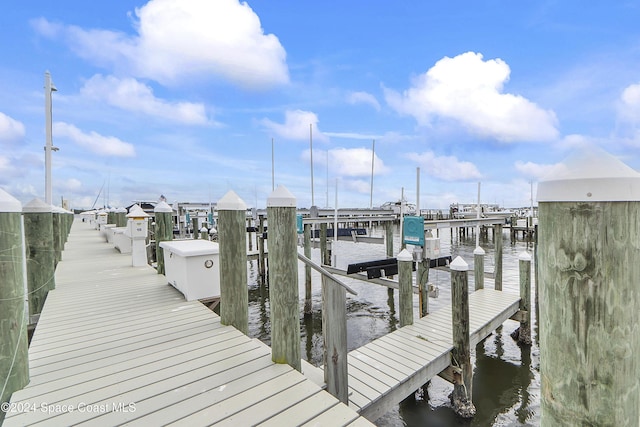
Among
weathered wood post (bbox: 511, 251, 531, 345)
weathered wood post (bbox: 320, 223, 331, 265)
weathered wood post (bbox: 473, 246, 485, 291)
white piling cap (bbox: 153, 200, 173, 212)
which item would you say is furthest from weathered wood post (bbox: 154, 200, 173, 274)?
weathered wood post (bbox: 320, 223, 331, 265)

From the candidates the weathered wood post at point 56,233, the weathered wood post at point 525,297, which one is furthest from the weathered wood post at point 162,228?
the weathered wood post at point 525,297

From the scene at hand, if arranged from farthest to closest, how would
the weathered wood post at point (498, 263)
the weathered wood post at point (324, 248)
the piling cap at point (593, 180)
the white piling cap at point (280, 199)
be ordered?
the weathered wood post at point (324, 248) < the weathered wood post at point (498, 263) < the white piling cap at point (280, 199) < the piling cap at point (593, 180)

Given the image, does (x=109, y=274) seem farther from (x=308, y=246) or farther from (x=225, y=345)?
(x=308, y=246)

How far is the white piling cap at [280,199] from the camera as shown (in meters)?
2.72

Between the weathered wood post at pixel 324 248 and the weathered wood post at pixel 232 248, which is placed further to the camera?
the weathered wood post at pixel 324 248

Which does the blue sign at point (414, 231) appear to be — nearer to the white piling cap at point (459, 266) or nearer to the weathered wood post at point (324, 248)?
the white piling cap at point (459, 266)

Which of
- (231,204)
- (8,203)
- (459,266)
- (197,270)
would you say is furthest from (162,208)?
(459,266)

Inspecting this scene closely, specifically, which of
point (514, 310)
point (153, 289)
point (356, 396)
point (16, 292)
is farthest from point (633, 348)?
point (514, 310)

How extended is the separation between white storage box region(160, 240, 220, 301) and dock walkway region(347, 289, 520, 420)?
2436 millimetres

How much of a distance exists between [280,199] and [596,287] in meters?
2.17

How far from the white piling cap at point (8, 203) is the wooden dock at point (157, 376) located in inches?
57.2

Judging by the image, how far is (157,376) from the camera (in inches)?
103

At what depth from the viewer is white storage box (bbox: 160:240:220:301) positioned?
455 cm

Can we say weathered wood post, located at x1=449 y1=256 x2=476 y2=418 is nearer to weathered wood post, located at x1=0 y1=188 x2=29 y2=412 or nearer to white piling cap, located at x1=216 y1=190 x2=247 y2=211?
white piling cap, located at x1=216 y1=190 x2=247 y2=211
